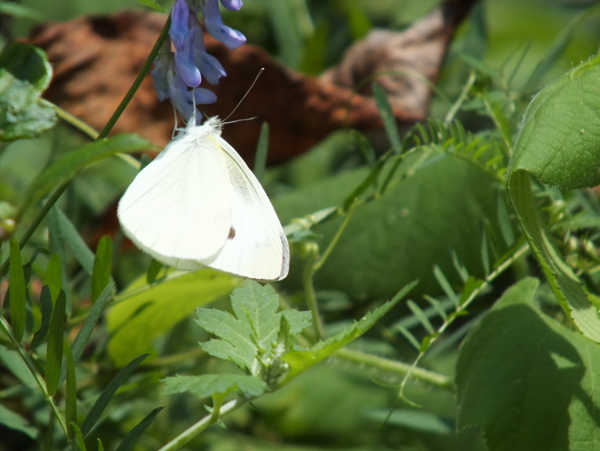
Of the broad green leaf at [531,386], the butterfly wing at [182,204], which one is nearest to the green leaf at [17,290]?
the butterfly wing at [182,204]

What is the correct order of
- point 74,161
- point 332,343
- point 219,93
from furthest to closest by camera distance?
point 219,93
point 332,343
point 74,161

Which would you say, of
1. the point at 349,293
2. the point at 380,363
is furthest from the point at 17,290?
the point at 349,293

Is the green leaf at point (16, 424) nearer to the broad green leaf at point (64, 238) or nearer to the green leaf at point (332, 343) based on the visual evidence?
the broad green leaf at point (64, 238)

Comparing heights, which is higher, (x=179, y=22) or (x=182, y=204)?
(x=179, y=22)

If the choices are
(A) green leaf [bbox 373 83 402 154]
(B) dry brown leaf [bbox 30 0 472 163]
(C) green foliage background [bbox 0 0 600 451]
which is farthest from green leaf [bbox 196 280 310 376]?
(B) dry brown leaf [bbox 30 0 472 163]

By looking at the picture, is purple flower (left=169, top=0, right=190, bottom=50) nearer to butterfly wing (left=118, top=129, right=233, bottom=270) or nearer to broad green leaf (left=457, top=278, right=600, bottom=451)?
butterfly wing (left=118, top=129, right=233, bottom=270)

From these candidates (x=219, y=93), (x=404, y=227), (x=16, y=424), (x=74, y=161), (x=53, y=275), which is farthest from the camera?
(x=219, y=93)

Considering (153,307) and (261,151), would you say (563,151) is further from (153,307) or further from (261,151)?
(153,307)
